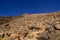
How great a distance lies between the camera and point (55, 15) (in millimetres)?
17453

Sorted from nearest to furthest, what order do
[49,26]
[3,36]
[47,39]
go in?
[47,39] → [49,26] → [3,36]

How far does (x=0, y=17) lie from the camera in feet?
66.4

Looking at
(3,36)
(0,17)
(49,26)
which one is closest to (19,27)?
(3,36)

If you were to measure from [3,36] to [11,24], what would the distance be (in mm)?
1800

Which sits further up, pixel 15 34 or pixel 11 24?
pixel 11 24

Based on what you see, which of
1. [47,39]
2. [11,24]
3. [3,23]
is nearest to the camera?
[47,39]

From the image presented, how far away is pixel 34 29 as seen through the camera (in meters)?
15.4

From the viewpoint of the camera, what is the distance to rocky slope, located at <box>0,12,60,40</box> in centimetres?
1467

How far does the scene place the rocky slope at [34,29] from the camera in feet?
48.1

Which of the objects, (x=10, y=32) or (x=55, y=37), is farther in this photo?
(x=10, y=32)

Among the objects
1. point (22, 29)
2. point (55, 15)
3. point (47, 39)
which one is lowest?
point (47, 39)

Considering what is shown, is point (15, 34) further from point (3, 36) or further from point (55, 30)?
point (55, 30)

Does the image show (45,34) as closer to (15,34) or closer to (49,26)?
(49,26)

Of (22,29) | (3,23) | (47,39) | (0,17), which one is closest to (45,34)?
(47,39)
